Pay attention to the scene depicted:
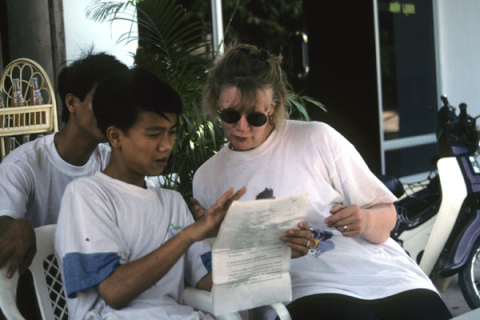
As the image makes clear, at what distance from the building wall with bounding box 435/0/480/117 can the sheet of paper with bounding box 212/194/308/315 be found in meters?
6.81

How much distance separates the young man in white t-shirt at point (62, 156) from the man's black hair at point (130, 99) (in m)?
0.38

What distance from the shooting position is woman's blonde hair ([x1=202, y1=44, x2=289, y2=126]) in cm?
256

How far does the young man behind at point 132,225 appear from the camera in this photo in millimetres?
1940

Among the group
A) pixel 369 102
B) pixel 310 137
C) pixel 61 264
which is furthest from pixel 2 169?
pixel 369 102

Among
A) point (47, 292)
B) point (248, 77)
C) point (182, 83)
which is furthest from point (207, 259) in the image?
point (182, 83)

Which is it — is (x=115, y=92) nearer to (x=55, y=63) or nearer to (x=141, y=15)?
(x=141, y=15)

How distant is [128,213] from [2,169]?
0.64 meters

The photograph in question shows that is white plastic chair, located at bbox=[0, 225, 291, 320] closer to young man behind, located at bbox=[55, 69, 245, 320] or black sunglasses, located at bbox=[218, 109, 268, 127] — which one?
young man behind, located at bbox=[55, 69, 245, 320]

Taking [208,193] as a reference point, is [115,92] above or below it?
above

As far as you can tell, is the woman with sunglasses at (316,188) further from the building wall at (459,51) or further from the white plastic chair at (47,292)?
the building wall at (459,51)

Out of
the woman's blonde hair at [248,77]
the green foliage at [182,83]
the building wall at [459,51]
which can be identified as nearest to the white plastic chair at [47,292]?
the woman's blonde hair at [248,77]

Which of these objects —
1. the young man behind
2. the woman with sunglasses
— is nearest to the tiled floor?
the woman with sunglasses

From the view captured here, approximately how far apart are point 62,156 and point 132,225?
26.0 inches

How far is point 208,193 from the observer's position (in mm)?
2631
